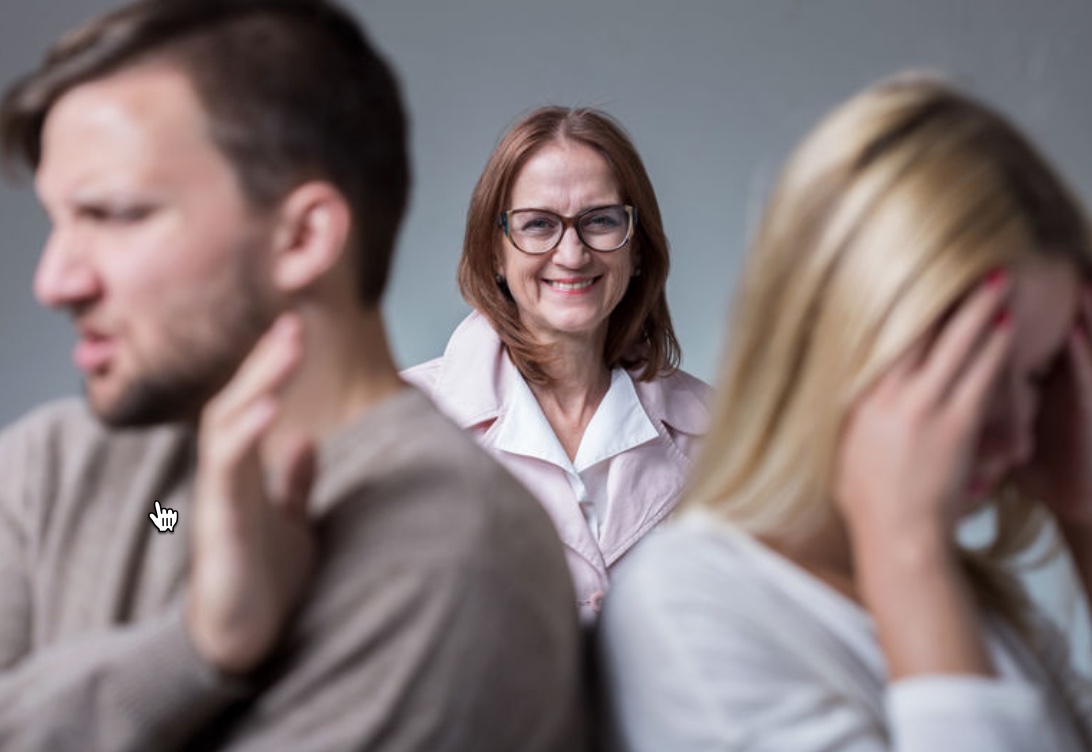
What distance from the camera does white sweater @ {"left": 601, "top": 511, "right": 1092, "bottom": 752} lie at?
0.80 m

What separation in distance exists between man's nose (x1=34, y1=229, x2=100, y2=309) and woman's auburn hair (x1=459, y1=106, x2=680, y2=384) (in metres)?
1.58

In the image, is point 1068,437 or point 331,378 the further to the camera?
point 1068,437

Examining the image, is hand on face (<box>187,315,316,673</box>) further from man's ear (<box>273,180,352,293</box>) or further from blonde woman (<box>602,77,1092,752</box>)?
blonde woman (<box>602,77,1092,752</box>)

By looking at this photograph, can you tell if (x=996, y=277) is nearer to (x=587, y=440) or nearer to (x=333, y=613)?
(x=333, y=613)

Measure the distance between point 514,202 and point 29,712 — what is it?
1709 mm

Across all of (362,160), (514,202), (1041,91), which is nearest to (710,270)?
(514,202)

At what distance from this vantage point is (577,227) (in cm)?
232

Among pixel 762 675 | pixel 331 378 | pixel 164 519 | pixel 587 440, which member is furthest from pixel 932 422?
pixel 587 440

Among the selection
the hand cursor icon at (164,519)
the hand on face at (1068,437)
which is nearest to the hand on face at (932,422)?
the hand on face at (1068,437)

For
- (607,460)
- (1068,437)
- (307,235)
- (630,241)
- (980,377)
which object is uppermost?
(307,235)

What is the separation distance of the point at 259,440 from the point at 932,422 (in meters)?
0.39

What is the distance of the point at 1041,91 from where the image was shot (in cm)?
96

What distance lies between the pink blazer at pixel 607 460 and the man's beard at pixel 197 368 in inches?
53.0

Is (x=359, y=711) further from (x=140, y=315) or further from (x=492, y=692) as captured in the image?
(x=140, y=315)
